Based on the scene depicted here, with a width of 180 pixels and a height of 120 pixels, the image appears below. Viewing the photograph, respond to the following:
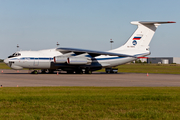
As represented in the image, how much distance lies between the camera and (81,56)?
3781cm

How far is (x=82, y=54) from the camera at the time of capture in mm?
38000

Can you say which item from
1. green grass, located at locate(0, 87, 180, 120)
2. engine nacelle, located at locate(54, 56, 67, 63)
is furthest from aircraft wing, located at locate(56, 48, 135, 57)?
green grass, located at locate(0, 87, 180, 120)

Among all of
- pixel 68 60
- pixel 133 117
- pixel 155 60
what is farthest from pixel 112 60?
pixel 155 60

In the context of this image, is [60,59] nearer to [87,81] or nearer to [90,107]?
[87,81]

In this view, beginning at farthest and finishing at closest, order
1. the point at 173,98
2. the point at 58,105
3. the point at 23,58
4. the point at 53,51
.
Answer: the point at 53,51 < the point at 23,58 < the point at 173,98 < the point at 58,105

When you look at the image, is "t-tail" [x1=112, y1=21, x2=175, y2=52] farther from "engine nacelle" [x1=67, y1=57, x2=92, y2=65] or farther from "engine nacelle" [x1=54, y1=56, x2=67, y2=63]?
→ "engine nacelle" [x1=54, y1=56, x2=67, y2=63]

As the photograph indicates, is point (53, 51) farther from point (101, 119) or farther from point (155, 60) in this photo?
point (155, 60)

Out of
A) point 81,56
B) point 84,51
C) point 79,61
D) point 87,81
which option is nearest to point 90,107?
point 87,81

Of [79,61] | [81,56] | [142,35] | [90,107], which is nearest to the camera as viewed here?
[90,107]

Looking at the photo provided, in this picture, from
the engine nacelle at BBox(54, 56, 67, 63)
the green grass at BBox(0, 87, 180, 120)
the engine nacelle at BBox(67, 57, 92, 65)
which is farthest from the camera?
the engine nacelle at BBox(67, 57, 92, 65)

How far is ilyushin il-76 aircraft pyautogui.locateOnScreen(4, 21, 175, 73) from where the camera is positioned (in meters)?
35.7

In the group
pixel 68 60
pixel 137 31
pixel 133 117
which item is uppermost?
pixel 137 31

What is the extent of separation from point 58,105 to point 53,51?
29.3 metres

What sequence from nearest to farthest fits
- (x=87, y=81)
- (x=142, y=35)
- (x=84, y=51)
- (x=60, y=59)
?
(x=87, y=81) → (x=60, y=59) → (x=84, y=51) → (x=142, y=35)
